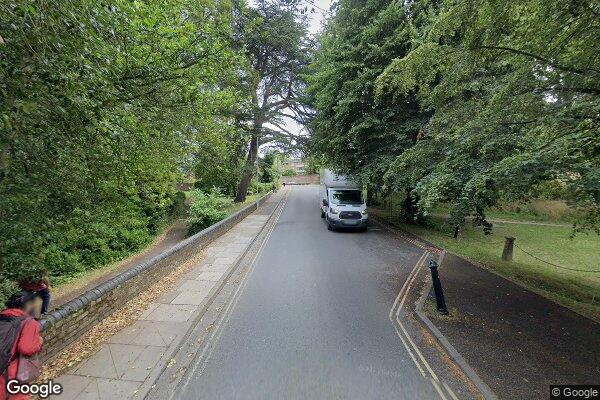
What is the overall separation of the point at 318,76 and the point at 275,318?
13128 mm

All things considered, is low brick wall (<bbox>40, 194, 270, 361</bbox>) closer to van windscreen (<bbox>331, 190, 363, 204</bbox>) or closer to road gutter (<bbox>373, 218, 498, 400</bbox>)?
road gutter (<bbox>373, 218, 498, 400</bbox>)

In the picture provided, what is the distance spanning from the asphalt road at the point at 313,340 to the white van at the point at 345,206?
4629mm

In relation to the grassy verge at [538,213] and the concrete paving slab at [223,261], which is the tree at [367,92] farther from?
the grassy verge at [538,213]

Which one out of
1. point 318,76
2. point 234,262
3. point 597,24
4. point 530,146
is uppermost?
point 318,76

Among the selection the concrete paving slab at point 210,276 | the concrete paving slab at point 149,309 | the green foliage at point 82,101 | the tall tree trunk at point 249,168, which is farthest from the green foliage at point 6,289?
the tall tree trunk at point 249,168

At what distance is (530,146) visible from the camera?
5637mm

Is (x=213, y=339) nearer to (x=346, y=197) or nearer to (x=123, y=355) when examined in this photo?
(x=123, y=355)

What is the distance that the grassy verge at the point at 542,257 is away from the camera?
759 cm

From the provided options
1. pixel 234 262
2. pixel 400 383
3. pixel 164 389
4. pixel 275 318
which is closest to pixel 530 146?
pixel 400 383

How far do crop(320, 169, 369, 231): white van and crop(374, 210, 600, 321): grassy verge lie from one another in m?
2.65

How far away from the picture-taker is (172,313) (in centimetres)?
596

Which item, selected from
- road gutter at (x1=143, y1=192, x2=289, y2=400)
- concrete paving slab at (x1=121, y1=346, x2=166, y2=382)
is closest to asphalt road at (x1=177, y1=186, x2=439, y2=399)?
road gutter at (x1=143, y1=192, x2=289, y2=400)

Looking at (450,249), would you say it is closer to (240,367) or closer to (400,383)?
(400,383)

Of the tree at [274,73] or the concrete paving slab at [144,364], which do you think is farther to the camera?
the tree at [274,73]
